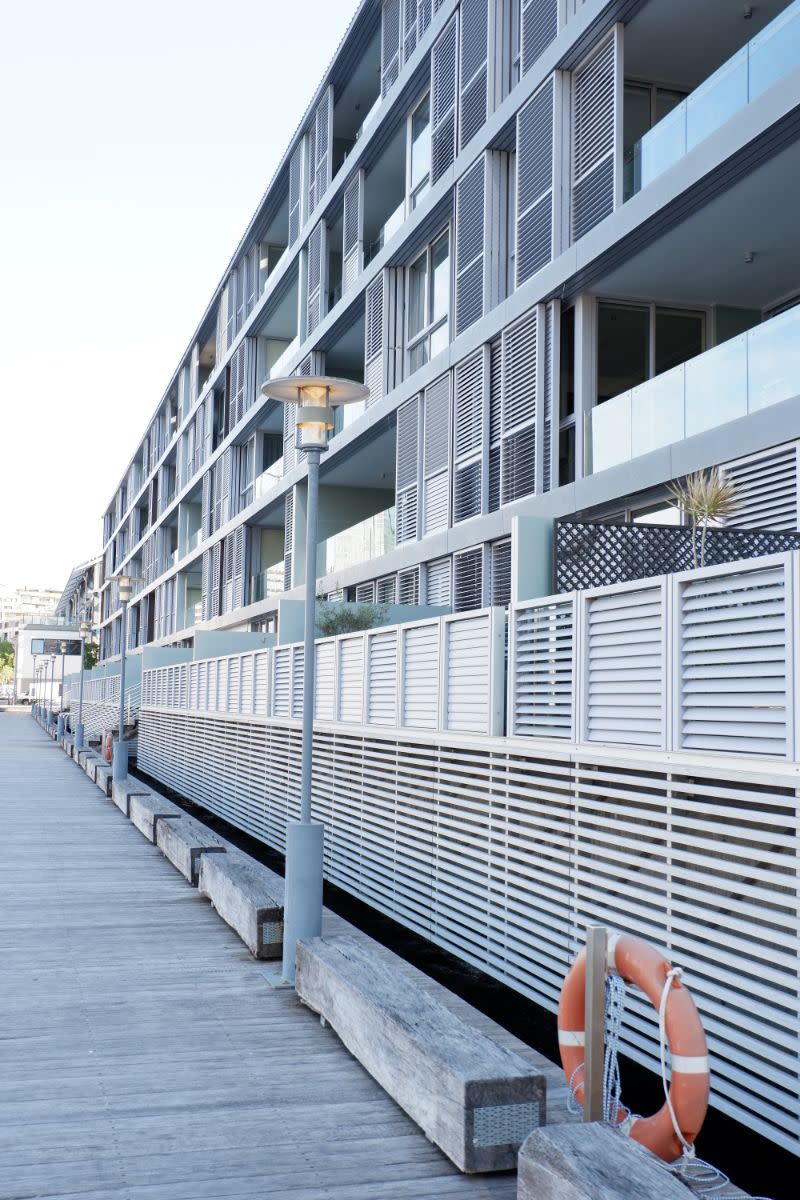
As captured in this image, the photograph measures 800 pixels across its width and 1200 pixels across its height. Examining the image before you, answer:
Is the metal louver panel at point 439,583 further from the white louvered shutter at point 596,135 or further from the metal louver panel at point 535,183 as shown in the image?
the white louvered shutter at point 596,135

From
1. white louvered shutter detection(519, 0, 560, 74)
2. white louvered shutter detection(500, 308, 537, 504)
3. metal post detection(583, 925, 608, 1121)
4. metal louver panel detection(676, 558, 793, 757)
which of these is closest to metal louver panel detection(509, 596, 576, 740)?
metal louver panel detection(676, 558, 793, 757)

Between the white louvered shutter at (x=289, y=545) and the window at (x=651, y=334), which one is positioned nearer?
the window at (x=651, y=334)

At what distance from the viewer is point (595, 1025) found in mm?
4723

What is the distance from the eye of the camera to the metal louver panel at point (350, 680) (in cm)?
1290

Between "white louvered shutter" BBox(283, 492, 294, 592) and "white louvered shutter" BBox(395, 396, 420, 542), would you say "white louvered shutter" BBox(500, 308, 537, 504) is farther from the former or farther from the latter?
"white louvered shutter" BBox(283, 492, 294, 592)

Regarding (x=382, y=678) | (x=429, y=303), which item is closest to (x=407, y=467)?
(x=429, y=303)

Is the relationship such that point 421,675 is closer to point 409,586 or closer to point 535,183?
point 535,183

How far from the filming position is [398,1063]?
5.69m

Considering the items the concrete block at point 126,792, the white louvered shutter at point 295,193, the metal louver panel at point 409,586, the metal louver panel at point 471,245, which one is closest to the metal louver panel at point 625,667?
the metal louver panel at point 471,245

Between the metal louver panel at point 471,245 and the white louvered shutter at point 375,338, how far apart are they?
160 inches

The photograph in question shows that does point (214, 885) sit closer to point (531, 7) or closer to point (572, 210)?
point (572, 210)

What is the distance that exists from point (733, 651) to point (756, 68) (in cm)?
866

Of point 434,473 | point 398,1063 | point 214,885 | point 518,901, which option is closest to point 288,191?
point 434,473

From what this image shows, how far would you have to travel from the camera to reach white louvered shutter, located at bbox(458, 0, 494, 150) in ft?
63.4
